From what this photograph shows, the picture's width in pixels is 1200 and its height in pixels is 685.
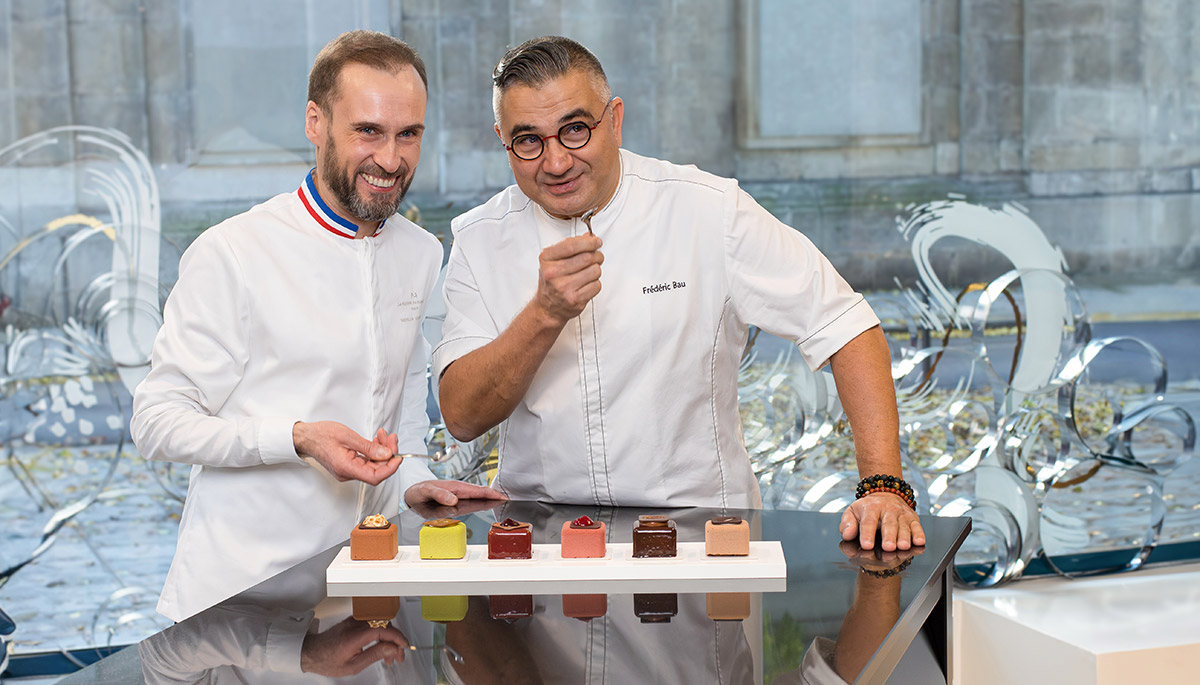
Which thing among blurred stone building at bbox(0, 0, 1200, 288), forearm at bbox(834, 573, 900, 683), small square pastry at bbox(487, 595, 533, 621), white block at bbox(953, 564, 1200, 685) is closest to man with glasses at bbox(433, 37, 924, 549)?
forearm at bbox(834, 573, 900, 683)

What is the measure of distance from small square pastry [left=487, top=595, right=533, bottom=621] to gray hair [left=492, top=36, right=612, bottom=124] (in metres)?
0.95

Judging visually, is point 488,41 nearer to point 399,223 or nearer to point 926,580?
point 399,223

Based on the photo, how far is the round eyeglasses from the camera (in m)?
1.95

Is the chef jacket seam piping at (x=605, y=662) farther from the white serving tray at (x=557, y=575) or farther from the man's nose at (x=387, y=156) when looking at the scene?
the man's nose at (x=387, y=156)

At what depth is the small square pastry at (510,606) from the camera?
123 cm

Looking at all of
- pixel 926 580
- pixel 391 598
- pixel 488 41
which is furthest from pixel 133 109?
pixel 926 580

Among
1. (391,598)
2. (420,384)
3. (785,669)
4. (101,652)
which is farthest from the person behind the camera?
(101,652)

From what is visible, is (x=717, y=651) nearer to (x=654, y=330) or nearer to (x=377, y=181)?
(x=654, y=330)

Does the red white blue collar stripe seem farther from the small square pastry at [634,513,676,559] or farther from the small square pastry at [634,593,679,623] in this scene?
the small square pastry at [634,593,679,623]

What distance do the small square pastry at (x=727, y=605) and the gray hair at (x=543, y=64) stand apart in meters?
0.98

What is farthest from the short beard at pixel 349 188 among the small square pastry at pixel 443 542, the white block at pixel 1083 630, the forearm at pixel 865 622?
the white block at pixel 1083 630

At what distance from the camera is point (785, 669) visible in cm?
103

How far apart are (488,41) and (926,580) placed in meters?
2.75

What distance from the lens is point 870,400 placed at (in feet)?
6.34
